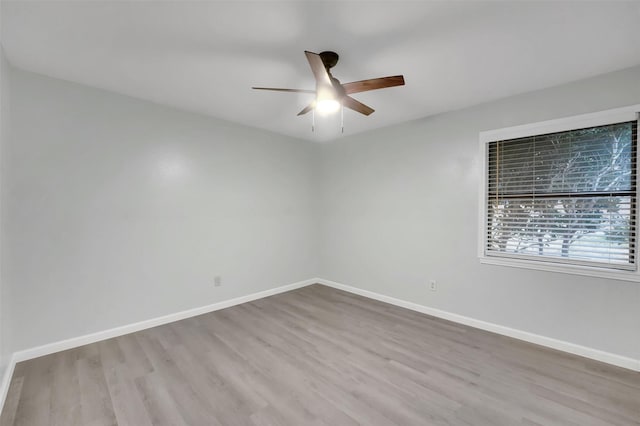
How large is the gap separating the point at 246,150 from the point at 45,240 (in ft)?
7.63

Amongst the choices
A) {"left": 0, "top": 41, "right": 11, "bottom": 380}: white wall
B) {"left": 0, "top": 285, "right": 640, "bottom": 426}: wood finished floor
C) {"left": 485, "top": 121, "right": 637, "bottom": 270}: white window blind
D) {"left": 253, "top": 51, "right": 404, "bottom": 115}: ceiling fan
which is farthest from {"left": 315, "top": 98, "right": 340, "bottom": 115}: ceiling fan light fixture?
{"left": 0, "top": 41, "right": 11, "bottom": 380}: white wall

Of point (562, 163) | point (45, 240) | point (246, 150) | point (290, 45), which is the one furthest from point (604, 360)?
point (45, 240)

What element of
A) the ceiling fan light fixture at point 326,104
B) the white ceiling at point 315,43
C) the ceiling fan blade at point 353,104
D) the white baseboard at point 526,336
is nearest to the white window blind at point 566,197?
the white ceiling at point 315,43

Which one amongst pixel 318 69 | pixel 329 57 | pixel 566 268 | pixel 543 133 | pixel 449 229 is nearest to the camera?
pixel 318 69

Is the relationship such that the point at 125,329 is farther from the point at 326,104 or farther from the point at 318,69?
the point at 318,69

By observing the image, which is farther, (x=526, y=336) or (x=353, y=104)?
(x=526, y=336)

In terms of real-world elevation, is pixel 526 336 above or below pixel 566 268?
below

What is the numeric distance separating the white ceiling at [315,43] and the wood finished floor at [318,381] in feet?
8.15

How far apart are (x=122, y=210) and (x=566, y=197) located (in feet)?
14.4

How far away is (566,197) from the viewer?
2.58 m

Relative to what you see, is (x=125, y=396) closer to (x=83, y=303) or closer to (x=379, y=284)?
(x=83, y=303)

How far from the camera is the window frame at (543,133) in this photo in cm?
228

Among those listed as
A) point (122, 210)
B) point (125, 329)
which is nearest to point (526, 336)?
point (125, 329)

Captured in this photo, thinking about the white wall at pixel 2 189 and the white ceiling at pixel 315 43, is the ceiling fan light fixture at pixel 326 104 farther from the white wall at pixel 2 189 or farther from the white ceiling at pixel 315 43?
the white wall at pixel 2 189
